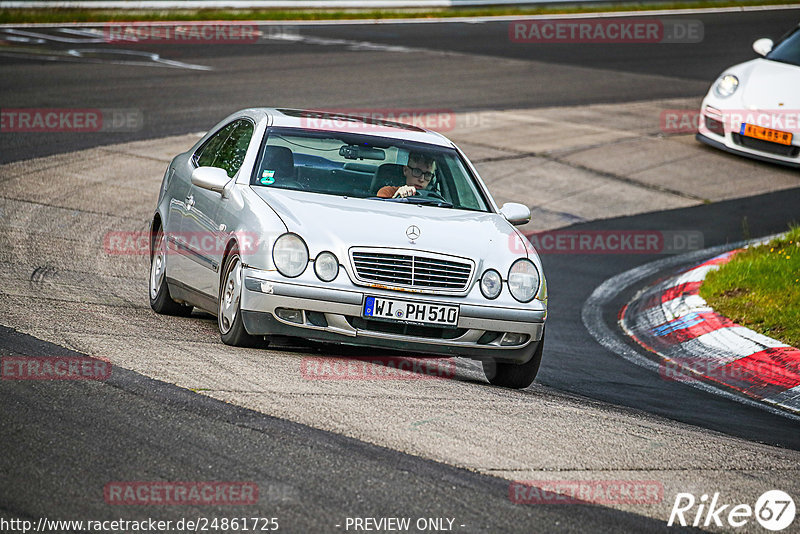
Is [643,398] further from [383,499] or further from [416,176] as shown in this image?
[383,499]

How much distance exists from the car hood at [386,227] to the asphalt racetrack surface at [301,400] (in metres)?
0.85

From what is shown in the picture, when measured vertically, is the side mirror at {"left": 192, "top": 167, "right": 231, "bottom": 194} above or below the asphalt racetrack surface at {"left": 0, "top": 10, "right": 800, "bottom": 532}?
above

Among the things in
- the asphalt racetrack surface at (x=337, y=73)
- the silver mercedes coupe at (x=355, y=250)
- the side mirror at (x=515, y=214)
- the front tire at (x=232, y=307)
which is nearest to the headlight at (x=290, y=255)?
the silver mercedes coupe at (x=355, y=250)

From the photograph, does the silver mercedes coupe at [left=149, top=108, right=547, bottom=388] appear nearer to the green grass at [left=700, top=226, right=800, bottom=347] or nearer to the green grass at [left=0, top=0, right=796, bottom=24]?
the green grass at [left=700, top=226, right=800, bottom=347]

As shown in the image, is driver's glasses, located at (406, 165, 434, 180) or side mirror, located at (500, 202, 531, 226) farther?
driver's glasses, located at (406, 165, 434, 180)

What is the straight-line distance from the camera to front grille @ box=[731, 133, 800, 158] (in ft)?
49.5

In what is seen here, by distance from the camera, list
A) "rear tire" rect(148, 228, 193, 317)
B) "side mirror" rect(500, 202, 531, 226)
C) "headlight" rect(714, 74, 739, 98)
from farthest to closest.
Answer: "headlight" rect(714, 74, 739, 98) → "rear tire" rect(148, 228, 193, 317) → "side mirror" rect(500, 202, 531, 226)

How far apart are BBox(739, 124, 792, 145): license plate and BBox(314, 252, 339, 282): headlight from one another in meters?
10.0

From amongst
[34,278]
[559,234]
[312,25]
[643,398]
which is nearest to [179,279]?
[34,278]

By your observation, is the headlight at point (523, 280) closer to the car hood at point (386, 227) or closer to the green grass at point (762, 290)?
the car hood at point (386, 227)

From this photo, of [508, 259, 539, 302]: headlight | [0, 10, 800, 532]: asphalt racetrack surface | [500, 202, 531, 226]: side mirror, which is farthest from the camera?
[500, 202, 531, 226]: side mirror

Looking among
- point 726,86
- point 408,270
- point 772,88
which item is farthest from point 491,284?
point 726,86

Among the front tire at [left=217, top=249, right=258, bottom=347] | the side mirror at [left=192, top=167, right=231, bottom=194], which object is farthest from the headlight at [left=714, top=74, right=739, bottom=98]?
the front tire at [left=217, top=249, right=258, bottom=347]

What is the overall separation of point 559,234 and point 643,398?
17.9ft
